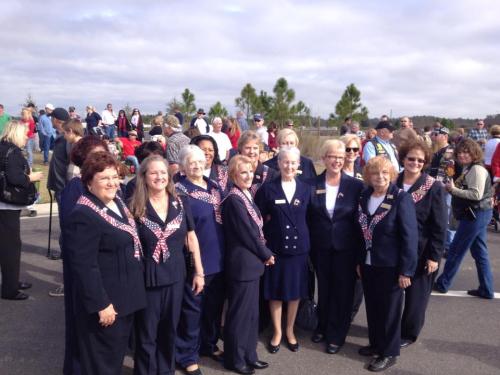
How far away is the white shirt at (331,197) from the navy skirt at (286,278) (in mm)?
431

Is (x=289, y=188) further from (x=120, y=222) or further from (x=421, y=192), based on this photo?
(x=120, y=222)

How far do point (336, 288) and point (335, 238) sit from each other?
0.47 m

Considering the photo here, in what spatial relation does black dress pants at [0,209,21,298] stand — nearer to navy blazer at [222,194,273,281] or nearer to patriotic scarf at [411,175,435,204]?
navy blazer at [222,194,273,281]

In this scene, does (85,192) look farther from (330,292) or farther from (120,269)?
A: (330,292)

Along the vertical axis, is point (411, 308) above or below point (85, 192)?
below

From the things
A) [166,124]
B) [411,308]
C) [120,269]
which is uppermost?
[166,124]

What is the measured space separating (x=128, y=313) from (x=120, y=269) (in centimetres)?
30

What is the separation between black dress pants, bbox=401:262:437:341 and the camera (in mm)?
3996

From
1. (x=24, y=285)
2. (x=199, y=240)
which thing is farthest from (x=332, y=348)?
(x=24, y=285)

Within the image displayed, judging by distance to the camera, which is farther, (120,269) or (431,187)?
(431,187)

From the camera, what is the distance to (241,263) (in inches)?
140

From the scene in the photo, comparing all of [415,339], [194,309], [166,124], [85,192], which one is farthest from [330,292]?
[166,124]

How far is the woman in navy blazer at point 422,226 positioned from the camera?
12.7 feet

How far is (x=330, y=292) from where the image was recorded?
13.3ft
